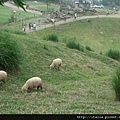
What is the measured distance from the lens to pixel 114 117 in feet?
12.2

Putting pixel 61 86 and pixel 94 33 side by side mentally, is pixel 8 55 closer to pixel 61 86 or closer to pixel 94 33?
pixel 61 86

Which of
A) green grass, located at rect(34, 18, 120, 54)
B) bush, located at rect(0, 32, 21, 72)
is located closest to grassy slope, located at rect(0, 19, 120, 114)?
bush, located at rect(0, 32, 21, 72)

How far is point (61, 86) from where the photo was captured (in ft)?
37.8

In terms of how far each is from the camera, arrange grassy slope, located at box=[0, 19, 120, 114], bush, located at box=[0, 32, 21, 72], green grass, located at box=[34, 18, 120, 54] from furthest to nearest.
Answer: green grass, located at box=[34, 18, 120, 54] < bush, located at box=[0, 32, 21, 72] < grassy slope, located at box=[0, 19, 120, 114]

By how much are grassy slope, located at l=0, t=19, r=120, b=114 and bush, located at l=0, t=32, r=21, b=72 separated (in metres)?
0.42

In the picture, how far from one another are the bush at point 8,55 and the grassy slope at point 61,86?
0.42m

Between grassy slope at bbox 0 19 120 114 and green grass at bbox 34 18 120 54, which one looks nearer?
grassy slope at bbox 0 19 120 114

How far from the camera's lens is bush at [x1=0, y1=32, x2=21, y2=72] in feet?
38.5

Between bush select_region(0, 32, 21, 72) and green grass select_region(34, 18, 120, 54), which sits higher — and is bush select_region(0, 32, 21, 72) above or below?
above

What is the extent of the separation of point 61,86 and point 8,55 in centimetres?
261

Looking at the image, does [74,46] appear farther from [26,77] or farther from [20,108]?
[20,108]

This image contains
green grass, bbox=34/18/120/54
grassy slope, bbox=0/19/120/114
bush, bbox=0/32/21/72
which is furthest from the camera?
green grass, bbox=34/18/120/54

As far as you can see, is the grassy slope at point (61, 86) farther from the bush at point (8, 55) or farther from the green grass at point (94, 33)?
the green grass at point (94, 33)

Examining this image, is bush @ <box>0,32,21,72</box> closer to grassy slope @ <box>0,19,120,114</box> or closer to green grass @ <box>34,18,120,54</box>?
grassy slope @ <box>0,19,120,114</box>
